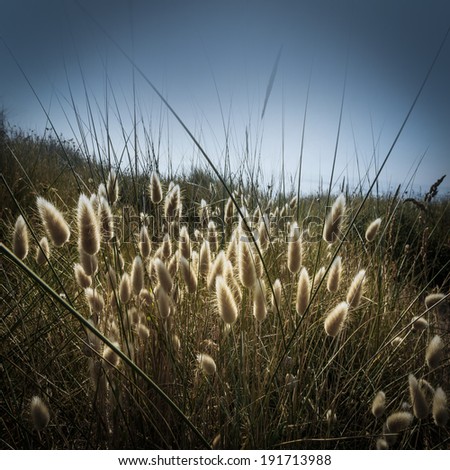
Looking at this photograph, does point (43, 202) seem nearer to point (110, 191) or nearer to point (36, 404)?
point (36, 404)

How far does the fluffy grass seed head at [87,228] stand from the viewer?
587 millimetres

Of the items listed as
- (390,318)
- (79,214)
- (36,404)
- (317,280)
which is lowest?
(390,318)

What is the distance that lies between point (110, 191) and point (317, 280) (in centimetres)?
78

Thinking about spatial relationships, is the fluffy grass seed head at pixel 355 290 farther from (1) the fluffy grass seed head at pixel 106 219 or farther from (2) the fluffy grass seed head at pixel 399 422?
(1) the fluffy grass seed head at pixel 106 219

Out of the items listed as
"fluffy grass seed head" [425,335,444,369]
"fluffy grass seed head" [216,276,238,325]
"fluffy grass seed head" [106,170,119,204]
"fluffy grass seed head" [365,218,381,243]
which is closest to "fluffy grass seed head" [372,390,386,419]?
"fluffy grass seed head" [425,335,444,369]

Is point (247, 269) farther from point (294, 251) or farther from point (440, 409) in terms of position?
point (440, 409)

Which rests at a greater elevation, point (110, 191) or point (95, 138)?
point (95, 138)

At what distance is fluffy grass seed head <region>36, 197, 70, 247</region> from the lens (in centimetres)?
57

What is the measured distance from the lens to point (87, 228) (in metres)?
0.59

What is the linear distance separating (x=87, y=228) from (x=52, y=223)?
7 centimetres

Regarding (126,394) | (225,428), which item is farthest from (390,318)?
(126,394)

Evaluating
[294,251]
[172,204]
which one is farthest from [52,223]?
[294,251]
